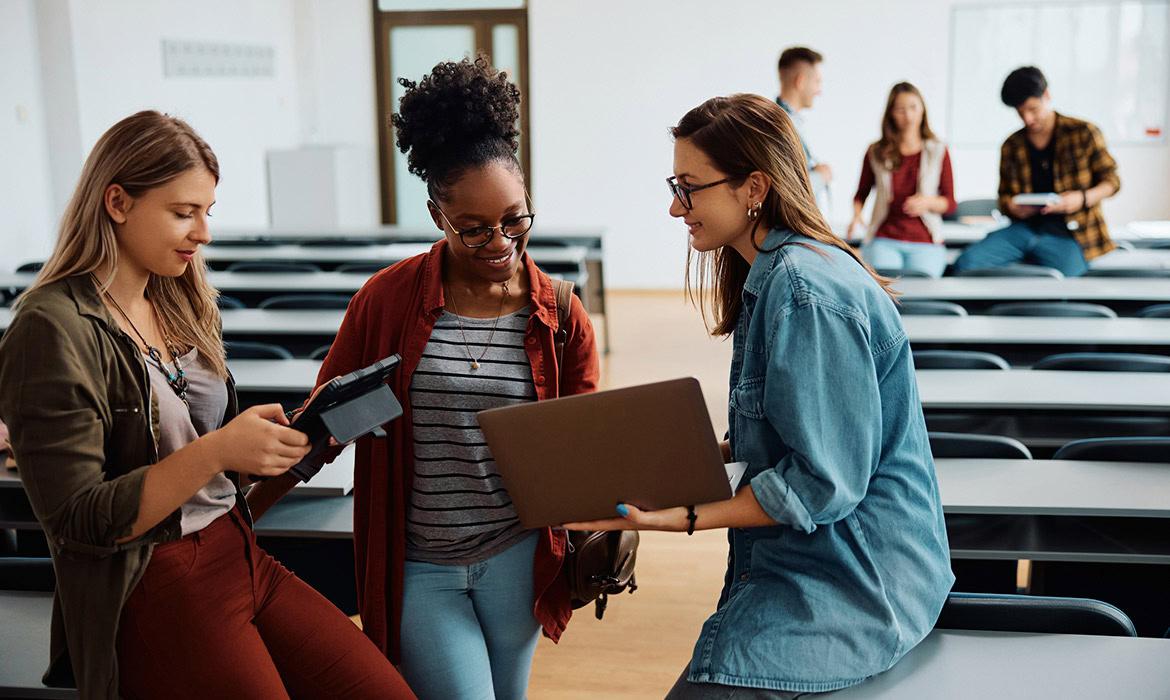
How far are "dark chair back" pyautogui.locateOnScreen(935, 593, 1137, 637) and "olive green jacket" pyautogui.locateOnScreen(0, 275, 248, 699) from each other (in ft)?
4.14

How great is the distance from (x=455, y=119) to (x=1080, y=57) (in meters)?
9.07

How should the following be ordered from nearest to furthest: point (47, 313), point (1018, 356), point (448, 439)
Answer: point (47, 313) < point (448, 439) < point (1018, 356)

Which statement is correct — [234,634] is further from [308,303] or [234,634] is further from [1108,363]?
[308,303]

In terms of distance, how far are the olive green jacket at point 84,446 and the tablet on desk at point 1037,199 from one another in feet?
15.6

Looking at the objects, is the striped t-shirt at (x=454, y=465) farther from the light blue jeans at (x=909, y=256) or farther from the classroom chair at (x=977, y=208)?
the classroom chair at (x=977, y=208)

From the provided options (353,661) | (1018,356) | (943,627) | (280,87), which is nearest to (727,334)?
(943,627)

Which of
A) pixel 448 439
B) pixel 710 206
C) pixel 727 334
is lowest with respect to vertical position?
pixel 448 439

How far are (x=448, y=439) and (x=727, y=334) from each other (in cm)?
48

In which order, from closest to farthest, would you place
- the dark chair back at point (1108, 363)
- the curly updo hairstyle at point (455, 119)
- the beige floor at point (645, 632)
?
1. the curly updo hairstyle at point (455, 119)
2. the beige floor at point (645, 632)
3. the dark chair back at point (1108, 363)

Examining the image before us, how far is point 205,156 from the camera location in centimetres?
→ 157

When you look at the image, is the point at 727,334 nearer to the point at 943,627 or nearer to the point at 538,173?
the point at 943,627

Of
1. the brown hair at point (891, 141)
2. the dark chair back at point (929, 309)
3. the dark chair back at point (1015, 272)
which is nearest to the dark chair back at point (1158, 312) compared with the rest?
the dark chair back at point (1015, 272)

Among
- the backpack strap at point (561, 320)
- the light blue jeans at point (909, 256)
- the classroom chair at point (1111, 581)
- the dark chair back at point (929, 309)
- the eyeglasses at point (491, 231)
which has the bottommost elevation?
the classroom chair at point (1111, 581)

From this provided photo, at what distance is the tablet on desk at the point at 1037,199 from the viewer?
17.3 feet
